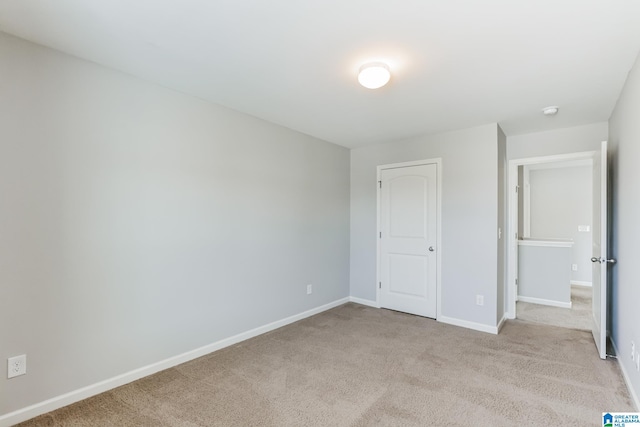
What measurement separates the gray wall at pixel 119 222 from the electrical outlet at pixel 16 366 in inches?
1.2

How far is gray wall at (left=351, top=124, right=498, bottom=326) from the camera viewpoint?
141 inches

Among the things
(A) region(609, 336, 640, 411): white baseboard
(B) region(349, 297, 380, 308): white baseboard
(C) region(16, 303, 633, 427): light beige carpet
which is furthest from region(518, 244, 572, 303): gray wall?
(B) region(349, 297, 380, 308): white baseboard

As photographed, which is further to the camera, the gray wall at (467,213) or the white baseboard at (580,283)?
the white baseboard at (580,283)

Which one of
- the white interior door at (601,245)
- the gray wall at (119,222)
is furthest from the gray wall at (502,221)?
the gray wall at (119,222)

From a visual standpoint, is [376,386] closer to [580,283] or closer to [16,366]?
[16,366]

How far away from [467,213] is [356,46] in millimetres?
2543

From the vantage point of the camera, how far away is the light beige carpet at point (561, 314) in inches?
153

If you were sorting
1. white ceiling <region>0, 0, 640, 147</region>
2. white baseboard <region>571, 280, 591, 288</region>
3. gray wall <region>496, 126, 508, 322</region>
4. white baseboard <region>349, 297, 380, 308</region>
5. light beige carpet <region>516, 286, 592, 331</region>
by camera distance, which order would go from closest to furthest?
1. white ceiling <region>0, 0, 640, 147</region>
2. gray wall <region>496, 126, 508, 322</region>
3. light beige carpet <region>516, 286, 592, 331</region>
4. white baseboard <region>349, 297, 380, 308</region>
5. white baseboard <region>571, 280, 591, 288</region>

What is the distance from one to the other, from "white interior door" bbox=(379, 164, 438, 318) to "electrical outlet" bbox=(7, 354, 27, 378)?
146 inches

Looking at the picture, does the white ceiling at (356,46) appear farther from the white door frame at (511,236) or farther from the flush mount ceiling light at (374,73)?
the white door frame at (511,236)

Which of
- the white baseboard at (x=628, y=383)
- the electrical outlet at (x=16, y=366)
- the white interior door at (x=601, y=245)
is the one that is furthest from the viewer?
the white interior door at (x=601, y=245)

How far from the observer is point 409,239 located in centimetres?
427

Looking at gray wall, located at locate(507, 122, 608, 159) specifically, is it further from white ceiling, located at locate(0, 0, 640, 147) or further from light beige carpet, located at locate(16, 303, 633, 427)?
light beige carpet, located at locate(16, 303, 633, 427)

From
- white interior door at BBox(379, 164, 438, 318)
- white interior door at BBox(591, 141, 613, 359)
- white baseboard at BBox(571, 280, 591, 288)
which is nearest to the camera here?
white interior door at BBox(591, 141, 613, 359)
